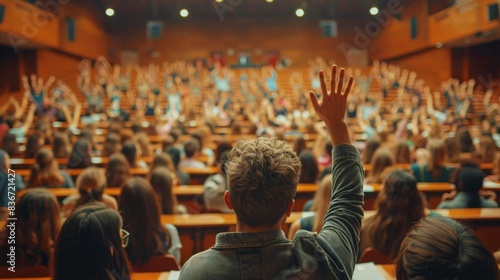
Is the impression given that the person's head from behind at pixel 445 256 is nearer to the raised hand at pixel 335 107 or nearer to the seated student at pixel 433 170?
the raised hand at pixel 335 107

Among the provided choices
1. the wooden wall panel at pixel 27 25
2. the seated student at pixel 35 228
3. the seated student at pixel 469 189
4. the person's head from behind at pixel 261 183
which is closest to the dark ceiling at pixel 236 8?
the wooden wall panel at pixel 27 25

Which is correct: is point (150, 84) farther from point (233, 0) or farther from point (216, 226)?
point (216, 226)

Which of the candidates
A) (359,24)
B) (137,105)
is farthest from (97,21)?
(359,24)

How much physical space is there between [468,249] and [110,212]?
1.18 metres

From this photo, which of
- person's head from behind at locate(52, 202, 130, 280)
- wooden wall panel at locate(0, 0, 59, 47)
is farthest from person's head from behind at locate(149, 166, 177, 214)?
wooden wall panel at locate(0, 0, 59, 47)

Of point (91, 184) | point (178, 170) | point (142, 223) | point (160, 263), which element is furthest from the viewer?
point (178, 170)

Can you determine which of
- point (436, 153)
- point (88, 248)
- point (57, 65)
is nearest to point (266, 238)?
point (88, 248)

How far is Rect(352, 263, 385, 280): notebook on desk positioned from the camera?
2.00 meters

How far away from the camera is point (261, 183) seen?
4.16ft

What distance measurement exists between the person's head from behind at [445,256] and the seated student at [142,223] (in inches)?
75.7

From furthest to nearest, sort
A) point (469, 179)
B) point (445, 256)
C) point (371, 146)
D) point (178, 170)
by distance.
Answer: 1. point (371, 146)
2. point (178, 170)
3. point (469, 179)
4. point (445, 256)

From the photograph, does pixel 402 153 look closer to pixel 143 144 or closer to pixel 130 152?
pixel 130 152

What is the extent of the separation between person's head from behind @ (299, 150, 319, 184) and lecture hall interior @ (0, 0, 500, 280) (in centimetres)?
2

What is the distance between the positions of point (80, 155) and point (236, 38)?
833 inches
